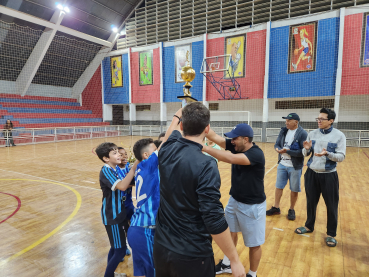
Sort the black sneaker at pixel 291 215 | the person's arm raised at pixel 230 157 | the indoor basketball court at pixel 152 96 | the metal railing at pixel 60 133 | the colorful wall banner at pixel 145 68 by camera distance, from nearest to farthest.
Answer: the person's arm raised at pixel 230 157
the indoor basketball court at pixel 152 96
the black sneaker at pixel 291 215
the metal railing at pixel 60 133
the colorful wall banner at pixel 145 68

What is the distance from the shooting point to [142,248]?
5.62ft

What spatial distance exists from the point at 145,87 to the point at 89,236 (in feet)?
54.6

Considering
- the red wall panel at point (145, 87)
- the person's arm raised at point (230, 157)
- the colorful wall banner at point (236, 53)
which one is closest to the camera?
the person's arm raised at point (230, 157)

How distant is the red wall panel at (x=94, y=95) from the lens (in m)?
20.6

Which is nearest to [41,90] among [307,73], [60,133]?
[60,133]

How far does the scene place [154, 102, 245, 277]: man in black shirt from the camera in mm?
1184

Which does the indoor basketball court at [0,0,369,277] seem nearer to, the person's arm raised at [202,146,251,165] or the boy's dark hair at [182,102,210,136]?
the person's arm raised at [202,146,251,165]

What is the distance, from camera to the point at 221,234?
1.20 metres

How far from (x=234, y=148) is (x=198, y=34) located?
16.4 meters

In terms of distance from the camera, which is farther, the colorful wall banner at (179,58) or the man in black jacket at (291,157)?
the colorful wall banner at (179,58)

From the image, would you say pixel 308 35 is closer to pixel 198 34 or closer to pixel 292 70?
pixel 292 70

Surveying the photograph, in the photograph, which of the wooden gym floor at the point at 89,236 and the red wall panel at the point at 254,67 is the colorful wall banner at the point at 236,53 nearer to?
the red wall panel at the point at 254,67

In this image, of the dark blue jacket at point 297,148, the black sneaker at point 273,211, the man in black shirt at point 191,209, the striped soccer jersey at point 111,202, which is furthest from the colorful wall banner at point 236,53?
the man in black shirt at point 191,209

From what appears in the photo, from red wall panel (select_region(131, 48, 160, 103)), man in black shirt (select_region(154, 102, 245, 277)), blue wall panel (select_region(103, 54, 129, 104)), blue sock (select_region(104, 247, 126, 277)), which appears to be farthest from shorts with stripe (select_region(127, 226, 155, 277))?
blue wall panel (select_region(103, 54, 129, 104))
